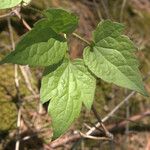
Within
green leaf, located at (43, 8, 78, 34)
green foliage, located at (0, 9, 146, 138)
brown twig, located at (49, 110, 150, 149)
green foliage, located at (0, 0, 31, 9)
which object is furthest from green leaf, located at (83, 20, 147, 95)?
brown twig, located at (49, 110, 150, 149)

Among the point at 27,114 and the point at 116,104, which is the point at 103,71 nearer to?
the point at 27,114

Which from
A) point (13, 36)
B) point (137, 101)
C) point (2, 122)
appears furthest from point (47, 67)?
point (137, 101)

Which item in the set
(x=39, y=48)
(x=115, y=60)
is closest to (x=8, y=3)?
(x=39, y=48)

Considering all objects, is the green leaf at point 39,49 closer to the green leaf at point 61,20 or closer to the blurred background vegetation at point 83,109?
the green leaf at point 61,20

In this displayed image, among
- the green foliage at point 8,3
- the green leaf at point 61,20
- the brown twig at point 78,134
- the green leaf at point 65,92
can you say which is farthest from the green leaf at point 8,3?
the brown twig at point 78,134

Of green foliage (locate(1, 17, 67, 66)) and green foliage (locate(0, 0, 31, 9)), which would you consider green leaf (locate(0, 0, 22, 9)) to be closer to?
green foliage (locate(0, 0, 31, 9))

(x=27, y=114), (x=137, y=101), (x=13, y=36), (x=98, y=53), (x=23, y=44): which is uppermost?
(x=23, y=44)
